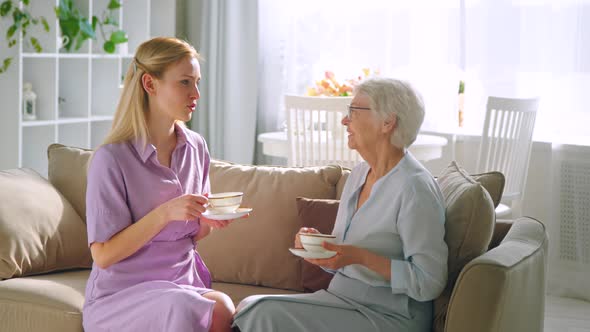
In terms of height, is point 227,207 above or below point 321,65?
below

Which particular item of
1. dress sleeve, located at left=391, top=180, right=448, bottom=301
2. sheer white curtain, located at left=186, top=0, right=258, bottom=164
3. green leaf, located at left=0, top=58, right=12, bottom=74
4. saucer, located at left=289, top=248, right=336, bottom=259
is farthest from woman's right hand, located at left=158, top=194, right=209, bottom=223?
sheer white curtain, located at left=186, top=0, right=258, bottom=164

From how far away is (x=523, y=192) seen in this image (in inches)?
173

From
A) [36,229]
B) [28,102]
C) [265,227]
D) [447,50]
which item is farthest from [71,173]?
[447,50]

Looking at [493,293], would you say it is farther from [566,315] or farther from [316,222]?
[566,315]

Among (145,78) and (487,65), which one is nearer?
(145,78)

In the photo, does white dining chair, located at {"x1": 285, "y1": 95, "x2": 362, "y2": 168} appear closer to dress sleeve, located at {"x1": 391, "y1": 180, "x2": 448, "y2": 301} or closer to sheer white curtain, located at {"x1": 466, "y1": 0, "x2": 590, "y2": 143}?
sheer white curtain, located at {"x1": 466, "y1": 0, "x2": 590, "y2": 143}

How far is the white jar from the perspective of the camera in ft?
14.4

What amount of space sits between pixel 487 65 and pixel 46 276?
2925 millimetres

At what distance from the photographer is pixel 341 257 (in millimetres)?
2146

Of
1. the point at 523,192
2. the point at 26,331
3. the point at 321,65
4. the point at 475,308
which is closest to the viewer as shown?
the point at 475,308

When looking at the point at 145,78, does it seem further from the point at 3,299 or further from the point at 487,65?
the point at 487,65

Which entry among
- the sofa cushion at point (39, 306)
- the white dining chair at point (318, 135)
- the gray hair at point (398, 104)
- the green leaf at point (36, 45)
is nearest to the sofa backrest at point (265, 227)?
the sofa cushion at point (39, 306)

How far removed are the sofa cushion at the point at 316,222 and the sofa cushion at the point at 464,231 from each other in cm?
47

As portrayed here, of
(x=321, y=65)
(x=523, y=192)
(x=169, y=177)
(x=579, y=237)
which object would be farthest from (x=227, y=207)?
(x=321, y=65)
